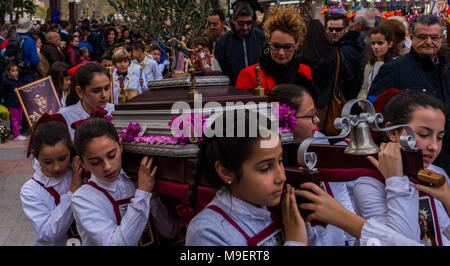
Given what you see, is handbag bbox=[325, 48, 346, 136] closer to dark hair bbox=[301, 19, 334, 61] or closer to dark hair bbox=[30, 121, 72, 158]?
dark hair bbox=[301, 19, 334, 61]

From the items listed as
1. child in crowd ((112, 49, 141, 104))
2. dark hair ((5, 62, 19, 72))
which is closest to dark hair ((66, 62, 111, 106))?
child in crowd ((112, 49, 141, 104))

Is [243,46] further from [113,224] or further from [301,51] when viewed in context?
[113,224]

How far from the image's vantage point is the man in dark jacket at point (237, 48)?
541 centimetres

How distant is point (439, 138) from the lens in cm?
223

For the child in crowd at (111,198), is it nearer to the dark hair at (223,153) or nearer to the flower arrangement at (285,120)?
the dark hair at (223,153)

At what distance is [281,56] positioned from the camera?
3.72 metres

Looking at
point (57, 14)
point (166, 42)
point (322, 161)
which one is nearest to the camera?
point (322, 161)

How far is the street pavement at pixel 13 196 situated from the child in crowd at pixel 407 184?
9.11ft

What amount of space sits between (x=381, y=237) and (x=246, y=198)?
0.49 m

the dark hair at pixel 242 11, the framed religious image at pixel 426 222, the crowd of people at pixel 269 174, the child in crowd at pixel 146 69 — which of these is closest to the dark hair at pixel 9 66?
the child in crowd at pixel 146 69

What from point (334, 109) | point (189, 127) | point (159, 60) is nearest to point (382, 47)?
point (334, 109)

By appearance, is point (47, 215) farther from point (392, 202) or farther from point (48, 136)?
point (392, 202)
